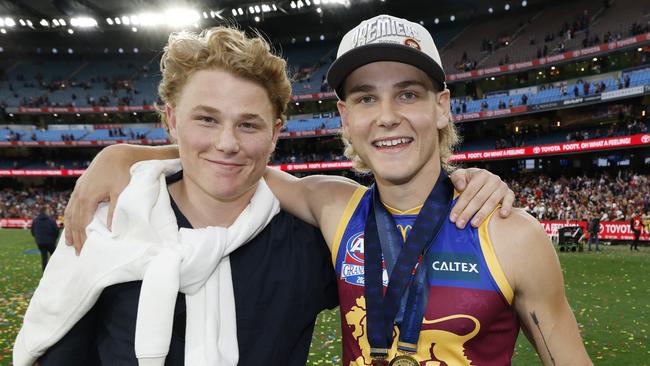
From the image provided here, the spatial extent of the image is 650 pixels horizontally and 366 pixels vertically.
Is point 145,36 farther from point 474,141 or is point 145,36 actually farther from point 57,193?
point 474,141

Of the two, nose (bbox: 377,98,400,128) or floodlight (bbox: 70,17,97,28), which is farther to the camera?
floodlight (bbox: 70,17,97,28)

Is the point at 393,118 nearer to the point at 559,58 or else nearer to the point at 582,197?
the point at 582,197

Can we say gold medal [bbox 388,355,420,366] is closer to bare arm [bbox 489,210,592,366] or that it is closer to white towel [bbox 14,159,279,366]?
bare arm [bbox 489,210,592,366]

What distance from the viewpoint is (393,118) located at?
2.40 metres

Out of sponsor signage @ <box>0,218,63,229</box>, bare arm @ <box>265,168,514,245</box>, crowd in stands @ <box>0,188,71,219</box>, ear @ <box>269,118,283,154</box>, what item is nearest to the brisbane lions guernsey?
bare arm @ <box>265,168,514,245</box>

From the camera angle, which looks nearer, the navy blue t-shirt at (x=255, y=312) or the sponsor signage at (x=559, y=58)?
the navy blue t-shirt at (x=255, y=312)

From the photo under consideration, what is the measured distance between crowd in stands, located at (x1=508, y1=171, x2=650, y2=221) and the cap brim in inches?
984

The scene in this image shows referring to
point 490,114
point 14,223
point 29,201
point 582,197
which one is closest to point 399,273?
point 582,197

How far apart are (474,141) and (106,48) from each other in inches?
1775

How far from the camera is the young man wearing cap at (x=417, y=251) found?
7.40 feet

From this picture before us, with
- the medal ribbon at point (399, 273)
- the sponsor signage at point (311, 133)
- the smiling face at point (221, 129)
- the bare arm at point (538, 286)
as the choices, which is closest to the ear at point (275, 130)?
the smiling face at point (221, 129)

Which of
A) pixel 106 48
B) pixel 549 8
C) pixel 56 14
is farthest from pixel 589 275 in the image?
pixel 106 48

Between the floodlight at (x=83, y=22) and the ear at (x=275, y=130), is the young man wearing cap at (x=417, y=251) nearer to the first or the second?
→ the ear at (x=275, y=130)

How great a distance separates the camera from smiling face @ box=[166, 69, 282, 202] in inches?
89.8
